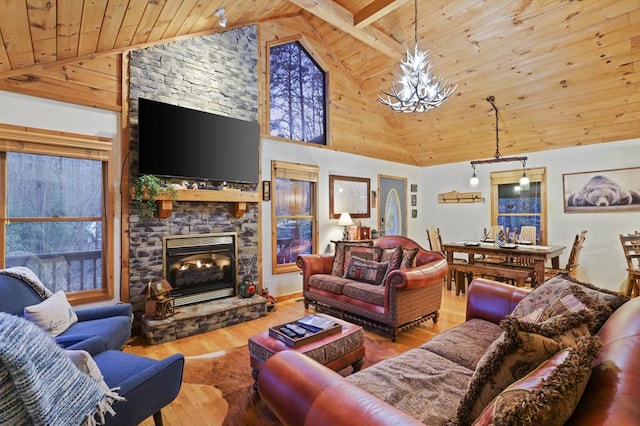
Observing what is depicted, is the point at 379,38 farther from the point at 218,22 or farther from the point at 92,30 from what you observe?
the point at 92,30

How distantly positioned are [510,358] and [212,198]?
3583mm

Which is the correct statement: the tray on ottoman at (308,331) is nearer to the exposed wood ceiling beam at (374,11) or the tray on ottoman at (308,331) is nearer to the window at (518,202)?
the exposed wood ceiling beam at (374,11)

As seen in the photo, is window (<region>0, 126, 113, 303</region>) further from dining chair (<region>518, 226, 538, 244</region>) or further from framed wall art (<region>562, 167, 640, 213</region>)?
framed wall art (<region>562, 167, 640, 213</region>)

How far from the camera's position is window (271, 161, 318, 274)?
4902 millimetres

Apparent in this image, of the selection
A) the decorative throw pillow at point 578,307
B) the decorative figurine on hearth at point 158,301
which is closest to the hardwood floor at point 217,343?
the decorative figurine on hearth at point 158,301

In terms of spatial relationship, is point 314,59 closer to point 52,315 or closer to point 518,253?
point 518,253

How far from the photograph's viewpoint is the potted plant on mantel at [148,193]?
3428mm

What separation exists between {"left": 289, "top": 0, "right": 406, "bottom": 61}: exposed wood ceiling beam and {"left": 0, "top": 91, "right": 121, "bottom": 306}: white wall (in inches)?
99.9

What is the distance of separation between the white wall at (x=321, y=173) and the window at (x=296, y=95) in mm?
299

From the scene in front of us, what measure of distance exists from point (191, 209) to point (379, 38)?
3.65m

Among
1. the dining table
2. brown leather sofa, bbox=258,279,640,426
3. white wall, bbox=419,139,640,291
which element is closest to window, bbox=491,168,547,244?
white wall, bbox=419,139,640,291

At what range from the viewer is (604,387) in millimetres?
895

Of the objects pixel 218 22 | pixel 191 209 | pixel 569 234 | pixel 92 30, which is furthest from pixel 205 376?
pixel 569 234

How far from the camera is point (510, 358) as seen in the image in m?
1.05
